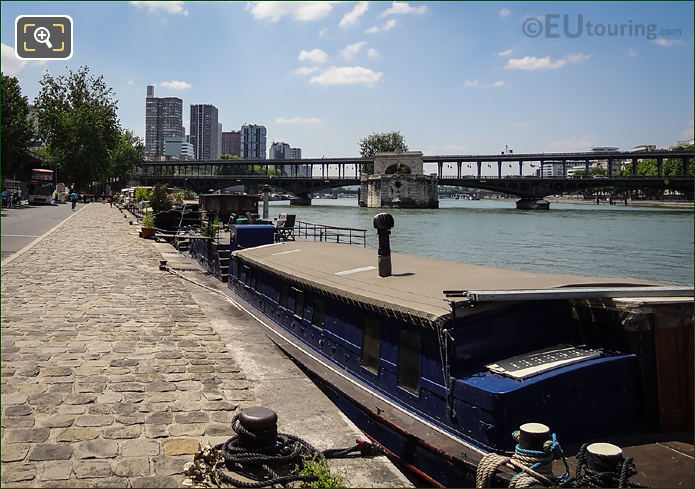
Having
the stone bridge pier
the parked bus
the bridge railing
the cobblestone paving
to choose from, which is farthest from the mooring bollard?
the stone bridge pier

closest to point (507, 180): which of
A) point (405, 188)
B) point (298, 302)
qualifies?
point (405, 188)

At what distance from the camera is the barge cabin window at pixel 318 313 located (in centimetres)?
1030

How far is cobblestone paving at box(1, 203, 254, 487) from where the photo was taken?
570cm

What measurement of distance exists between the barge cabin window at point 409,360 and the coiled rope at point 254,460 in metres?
1.92

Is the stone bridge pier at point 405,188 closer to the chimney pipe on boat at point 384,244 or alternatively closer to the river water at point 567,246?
the river water at point 567,246

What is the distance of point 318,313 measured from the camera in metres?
10.5

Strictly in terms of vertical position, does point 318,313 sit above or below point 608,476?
above

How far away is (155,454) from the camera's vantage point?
5961mm

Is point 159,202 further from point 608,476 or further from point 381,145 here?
point 381,145

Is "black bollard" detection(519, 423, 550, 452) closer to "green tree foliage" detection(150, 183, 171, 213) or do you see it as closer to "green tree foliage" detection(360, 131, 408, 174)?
→ "green tree foliage" detection(150, 183, 171, 213)

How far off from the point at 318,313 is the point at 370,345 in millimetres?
2091

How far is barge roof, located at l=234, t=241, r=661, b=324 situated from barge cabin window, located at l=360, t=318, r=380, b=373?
46 centimetres

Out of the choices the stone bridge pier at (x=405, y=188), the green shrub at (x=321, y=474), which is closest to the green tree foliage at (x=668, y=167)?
the stone bridge pier at (x=405, y=188)

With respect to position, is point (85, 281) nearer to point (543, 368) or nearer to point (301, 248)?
point (301, 248)
